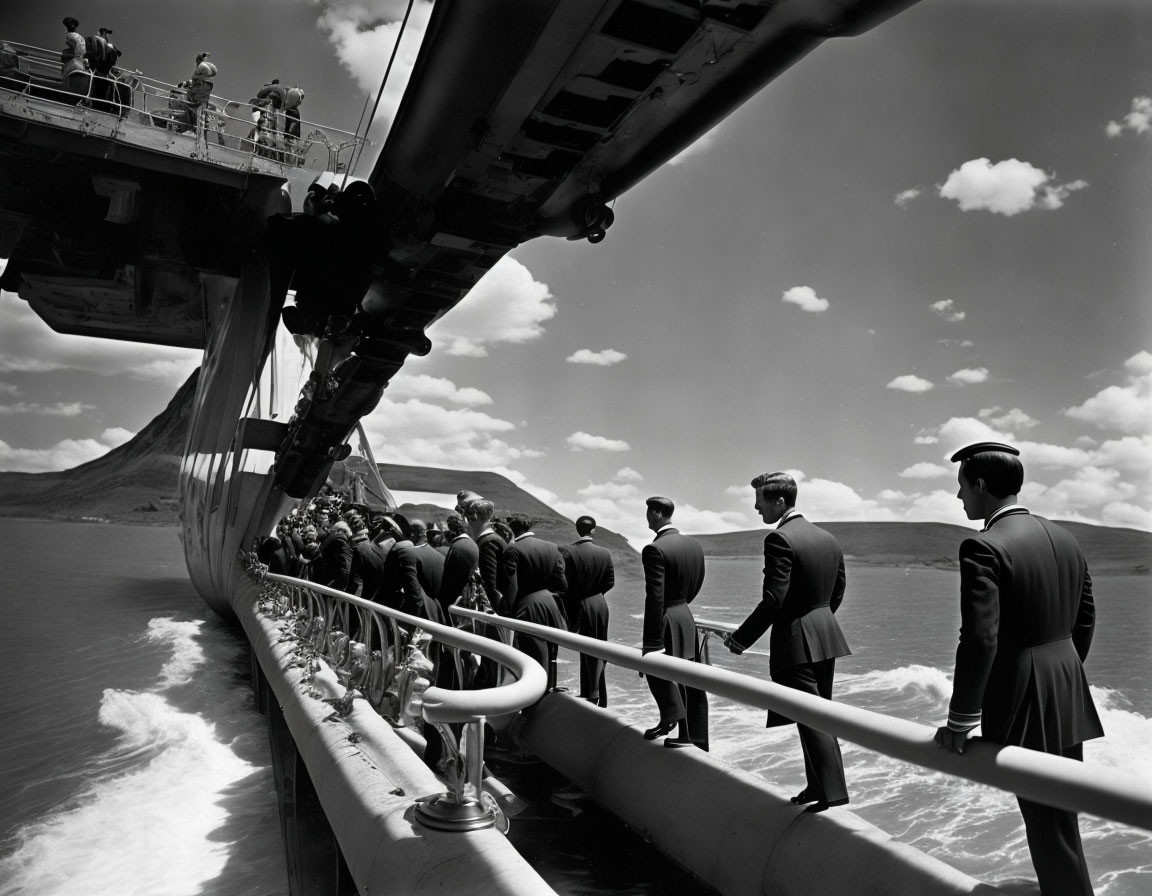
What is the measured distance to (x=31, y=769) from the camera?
10.5 metres

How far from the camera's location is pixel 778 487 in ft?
13.4

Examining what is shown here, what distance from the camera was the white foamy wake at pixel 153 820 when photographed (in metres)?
7.23

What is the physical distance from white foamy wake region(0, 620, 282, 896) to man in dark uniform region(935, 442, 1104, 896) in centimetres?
628

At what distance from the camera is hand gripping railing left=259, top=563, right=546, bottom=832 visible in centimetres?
245

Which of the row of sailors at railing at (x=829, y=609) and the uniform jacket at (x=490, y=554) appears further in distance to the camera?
the uniform jacket at (x=490, y=554)

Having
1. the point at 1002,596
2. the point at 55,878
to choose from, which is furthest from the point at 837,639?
the point at 55,878

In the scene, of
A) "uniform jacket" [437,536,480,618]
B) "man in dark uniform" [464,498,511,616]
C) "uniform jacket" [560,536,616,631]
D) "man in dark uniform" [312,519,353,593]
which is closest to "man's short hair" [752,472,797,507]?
"man in dark uniform" [464,498,511,616]

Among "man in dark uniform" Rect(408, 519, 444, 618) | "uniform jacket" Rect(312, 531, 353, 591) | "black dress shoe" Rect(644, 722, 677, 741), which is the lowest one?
"black dress shoe" Rect(644, 722, 677, 741)

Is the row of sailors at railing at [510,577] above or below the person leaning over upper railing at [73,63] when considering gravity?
below

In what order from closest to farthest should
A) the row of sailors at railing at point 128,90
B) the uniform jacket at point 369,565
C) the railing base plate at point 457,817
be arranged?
the railing base plate at point 457,817
the uniform jacket at point 369,565
the row of sailors at railing at point 128,90

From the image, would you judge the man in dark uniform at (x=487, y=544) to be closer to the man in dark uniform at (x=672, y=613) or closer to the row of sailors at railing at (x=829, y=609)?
the row of sailors at railing at (x=829, y=609)

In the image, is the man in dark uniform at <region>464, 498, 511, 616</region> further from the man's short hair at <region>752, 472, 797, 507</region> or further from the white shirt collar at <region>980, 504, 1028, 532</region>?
the white shirt collar at <region>980, 504, 1028, 532</region>

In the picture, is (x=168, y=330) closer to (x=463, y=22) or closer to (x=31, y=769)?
(x=31, y=769)

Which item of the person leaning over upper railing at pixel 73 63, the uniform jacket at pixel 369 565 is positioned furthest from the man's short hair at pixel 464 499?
the person leaning over upper railing at pixel 73 63
